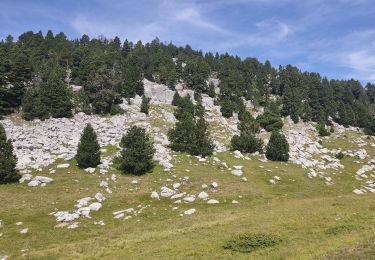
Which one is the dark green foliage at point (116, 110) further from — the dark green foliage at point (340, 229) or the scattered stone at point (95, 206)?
the dark green foliage at point (340, 229)

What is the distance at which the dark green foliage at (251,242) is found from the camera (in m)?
28.3

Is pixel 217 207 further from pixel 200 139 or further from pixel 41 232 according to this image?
pixel 200 139

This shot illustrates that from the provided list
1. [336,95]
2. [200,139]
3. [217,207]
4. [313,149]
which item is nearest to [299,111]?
[313,149]

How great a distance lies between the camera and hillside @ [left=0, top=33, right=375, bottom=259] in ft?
105

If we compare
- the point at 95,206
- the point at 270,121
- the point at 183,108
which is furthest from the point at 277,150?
the point at 95,206

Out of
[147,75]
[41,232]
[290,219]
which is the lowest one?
[41,232]

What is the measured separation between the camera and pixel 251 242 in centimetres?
2909

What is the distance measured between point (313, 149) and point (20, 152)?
71.0 metres

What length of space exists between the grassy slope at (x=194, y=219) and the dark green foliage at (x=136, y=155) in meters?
2.08

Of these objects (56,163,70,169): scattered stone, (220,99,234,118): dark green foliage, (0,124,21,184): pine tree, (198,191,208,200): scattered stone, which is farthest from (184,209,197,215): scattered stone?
(220,99,234,118): dark green foliage

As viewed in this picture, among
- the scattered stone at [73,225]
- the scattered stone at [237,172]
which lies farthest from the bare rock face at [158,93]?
the scattered stone at [73,225]

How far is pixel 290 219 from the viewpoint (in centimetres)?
3738

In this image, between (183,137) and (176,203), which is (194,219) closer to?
(176,203)

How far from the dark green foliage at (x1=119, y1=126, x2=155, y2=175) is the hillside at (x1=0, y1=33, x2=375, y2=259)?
1.46 metres
